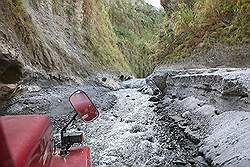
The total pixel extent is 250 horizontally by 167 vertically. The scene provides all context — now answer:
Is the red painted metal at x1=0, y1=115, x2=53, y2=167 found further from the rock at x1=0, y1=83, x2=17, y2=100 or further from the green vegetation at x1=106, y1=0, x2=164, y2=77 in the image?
the green vegetation at x1=106, y1=0, x2=164, y2=77

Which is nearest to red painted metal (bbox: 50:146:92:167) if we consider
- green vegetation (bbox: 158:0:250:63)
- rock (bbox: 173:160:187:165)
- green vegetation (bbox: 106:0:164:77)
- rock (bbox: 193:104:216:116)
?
rock (bbox: 173:160:187:165)

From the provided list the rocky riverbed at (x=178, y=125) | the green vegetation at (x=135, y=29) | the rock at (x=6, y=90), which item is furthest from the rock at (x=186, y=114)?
the green vegetation at (x=135, y=29)

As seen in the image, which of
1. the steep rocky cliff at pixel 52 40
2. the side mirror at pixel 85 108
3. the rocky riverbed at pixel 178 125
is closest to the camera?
the side mirror at pixel 85 108

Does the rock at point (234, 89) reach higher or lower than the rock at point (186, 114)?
higher

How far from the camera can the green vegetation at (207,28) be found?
11551mm

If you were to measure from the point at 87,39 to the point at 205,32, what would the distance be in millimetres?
10379

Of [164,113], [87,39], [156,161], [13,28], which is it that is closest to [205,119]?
[156,161]

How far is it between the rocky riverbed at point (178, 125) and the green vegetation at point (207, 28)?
9.67ft

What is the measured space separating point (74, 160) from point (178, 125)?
4.89 metres

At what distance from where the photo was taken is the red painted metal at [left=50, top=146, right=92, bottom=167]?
2705 millimetres

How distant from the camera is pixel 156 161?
560 centimetres

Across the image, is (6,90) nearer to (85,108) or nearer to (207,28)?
(85,108)

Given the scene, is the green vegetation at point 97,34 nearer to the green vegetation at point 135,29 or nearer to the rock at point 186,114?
the green vegetation at point 135,29

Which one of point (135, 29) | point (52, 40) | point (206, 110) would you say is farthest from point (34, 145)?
point (135, 29)
